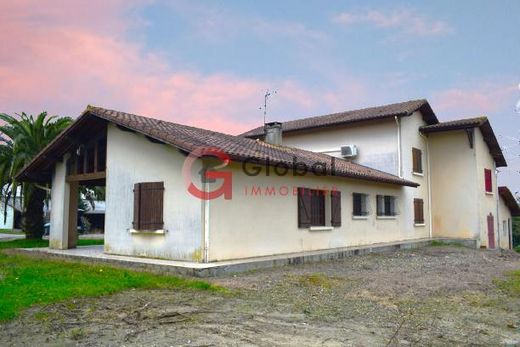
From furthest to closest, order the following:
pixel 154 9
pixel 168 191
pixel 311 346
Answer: pixel 168 191
pixel 154 9
pixel 311 346

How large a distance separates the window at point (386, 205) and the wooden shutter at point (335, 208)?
3.38 metres

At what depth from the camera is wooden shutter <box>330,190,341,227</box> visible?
14.9 meters

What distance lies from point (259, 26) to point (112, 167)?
570cm

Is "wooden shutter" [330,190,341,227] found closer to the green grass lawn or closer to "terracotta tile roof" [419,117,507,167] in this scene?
the green grass lawn

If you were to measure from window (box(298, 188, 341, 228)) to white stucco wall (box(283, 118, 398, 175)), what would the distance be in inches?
Answer: 241

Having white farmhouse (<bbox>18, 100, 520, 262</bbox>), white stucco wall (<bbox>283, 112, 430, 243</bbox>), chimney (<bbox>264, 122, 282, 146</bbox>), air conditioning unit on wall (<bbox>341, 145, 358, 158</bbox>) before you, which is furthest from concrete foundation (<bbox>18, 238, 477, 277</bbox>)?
chimney (<bbox>264, 122, 282, 146</bbox>)

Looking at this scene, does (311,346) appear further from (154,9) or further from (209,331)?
(154,9)

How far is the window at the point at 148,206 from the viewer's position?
1152 centimetres

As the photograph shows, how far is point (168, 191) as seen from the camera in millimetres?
11383

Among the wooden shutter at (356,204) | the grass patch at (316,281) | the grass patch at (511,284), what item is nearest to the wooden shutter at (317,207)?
the wooden shutter at (356,204)

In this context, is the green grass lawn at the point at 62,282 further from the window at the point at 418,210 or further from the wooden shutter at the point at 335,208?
the window at the point at 418,210

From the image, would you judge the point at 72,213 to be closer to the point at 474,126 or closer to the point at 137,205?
the point at 137,205

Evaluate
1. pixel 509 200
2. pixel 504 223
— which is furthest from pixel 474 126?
pixel 509 200

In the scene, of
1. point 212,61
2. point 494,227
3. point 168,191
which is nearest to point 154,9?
point 212,61
